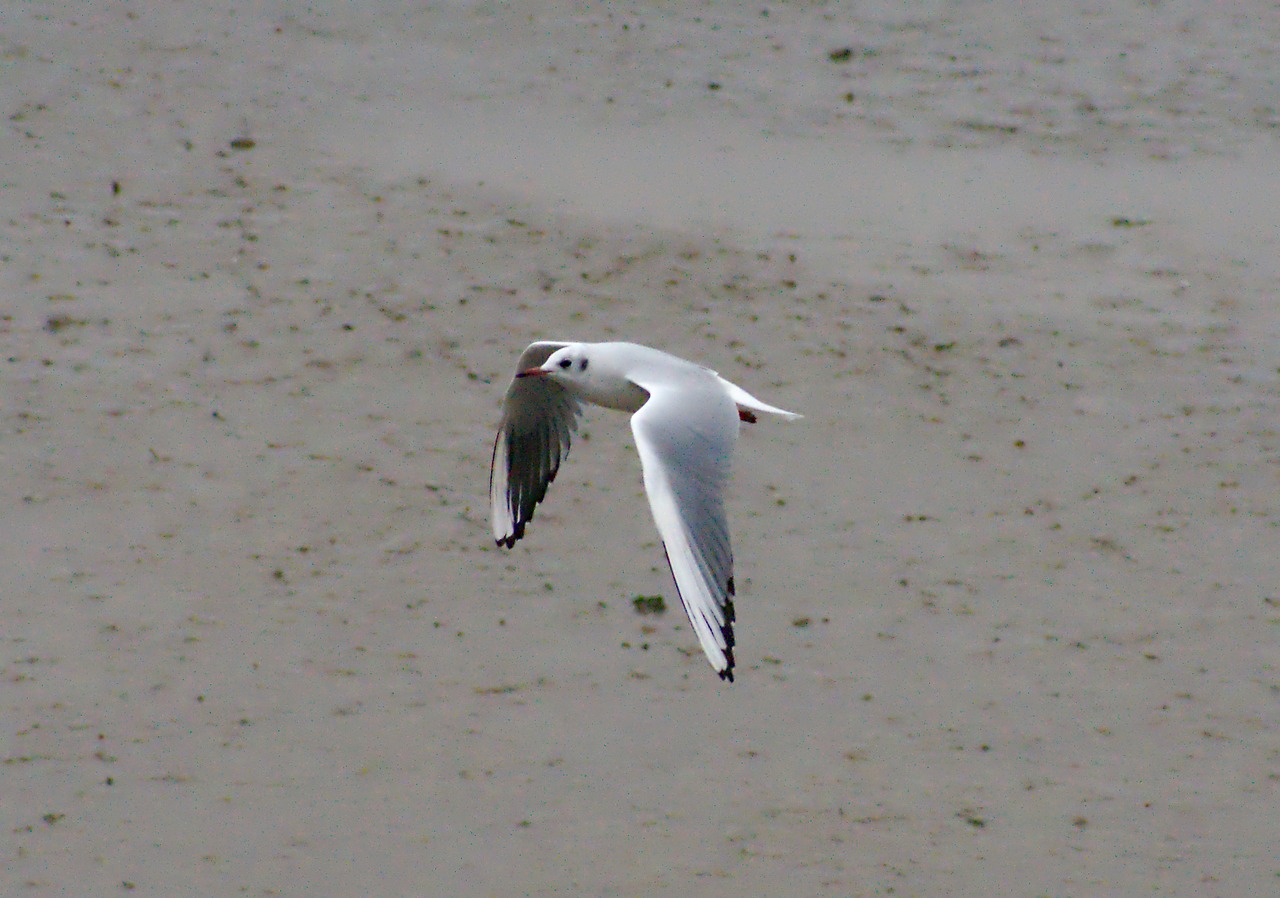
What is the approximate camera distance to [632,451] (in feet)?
22.9

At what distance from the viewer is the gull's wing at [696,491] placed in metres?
4.13

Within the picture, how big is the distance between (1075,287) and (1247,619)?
2.33m

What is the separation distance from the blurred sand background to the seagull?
2.50 feet

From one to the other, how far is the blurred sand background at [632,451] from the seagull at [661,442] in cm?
76

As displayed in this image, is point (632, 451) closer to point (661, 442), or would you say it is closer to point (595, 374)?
point (595, 374)

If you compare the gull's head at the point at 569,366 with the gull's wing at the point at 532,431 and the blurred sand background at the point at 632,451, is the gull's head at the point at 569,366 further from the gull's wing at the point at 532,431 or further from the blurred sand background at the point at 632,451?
the blurred sand background at the point at 632,451

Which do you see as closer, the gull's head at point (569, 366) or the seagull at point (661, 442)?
the seagull at point (661, 442)

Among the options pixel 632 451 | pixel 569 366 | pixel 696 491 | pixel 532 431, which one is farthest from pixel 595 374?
pixel 632 451

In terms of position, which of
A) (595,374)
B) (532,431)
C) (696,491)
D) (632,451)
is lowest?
(632,451)

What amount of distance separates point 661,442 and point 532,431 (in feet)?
3.62

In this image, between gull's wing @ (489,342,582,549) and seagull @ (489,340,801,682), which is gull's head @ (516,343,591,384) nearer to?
seagull @ (489,340,801,682)

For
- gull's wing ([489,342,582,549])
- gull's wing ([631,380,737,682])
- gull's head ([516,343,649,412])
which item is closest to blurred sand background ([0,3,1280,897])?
gull's wing ([489,342,582,549])

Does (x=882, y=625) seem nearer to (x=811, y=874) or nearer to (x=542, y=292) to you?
(x=811, y=874)

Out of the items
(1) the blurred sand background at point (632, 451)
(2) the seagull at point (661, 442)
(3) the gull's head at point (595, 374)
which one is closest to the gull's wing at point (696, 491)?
(2) the seagull at point (661, 442)
